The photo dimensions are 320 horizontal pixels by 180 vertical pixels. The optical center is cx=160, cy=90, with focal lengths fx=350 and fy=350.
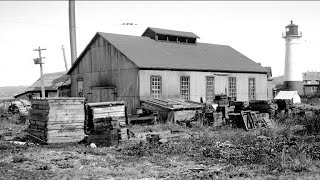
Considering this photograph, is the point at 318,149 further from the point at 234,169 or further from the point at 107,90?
the point at 107,90

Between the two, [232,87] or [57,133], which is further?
[232,87]

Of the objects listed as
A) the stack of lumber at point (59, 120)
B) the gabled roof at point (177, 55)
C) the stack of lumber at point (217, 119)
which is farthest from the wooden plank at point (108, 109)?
the gabled roof at point (177, 55)

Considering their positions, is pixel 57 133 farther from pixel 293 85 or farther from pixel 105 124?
pixel 293 85

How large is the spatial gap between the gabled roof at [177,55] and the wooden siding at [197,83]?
1.28 ft

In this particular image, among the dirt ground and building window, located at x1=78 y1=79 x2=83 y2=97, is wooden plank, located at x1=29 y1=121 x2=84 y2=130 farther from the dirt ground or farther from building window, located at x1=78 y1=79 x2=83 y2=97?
building window, located at x1=78 y1=79 x2=83 y2=97

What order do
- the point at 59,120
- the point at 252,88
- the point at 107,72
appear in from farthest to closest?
the point at 252,88 < the point at 107,72 < the point at 59,120

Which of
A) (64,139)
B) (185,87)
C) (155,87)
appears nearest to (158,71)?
(155,87)

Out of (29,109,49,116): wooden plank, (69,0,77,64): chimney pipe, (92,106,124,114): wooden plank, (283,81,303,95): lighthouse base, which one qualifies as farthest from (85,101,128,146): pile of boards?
(283,81,303,95): lighthouse base

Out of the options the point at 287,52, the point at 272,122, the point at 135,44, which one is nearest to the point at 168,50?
the point at 135,44

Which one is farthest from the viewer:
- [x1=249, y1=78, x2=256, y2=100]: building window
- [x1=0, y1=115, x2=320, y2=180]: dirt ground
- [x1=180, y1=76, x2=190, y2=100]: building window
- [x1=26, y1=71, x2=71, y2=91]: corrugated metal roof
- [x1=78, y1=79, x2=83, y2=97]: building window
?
[x1=26, y1=71, x2=71, y2=91]: corrugated metal roof

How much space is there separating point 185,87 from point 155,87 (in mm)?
2800

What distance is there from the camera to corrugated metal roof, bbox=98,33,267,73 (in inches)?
938

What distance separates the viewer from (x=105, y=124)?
13930 millimetres

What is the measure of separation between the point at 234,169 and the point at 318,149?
3733 mm
